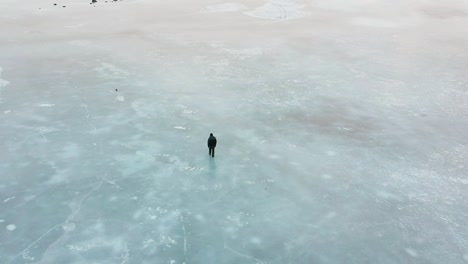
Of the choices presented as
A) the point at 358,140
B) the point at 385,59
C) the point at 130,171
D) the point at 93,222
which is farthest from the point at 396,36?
the point at 93,222

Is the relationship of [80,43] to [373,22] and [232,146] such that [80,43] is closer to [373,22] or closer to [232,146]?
[232,146]

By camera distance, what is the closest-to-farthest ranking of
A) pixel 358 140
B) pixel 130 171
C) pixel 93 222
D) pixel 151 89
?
pixel 93 222 < pixel 130 171 < pixel 358 140 < pixel 151 89

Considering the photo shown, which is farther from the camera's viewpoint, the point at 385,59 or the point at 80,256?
the point at 385,59

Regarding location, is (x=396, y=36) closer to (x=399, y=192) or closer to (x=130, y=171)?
(x=399, y=192)

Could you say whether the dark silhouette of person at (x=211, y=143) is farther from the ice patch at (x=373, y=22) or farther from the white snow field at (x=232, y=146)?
the ice patch at (x=373, y=22)

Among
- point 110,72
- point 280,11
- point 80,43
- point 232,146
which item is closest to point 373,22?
point 280,11

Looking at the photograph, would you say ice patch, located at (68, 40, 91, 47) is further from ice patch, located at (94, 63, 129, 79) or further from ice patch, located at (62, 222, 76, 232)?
ice patch, located at (62, 222, 76, 232)

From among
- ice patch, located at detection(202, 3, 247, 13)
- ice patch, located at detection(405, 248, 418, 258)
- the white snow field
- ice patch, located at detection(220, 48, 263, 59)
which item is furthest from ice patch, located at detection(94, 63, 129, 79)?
ice patch, located at detection(405, 248, 418, 258)
